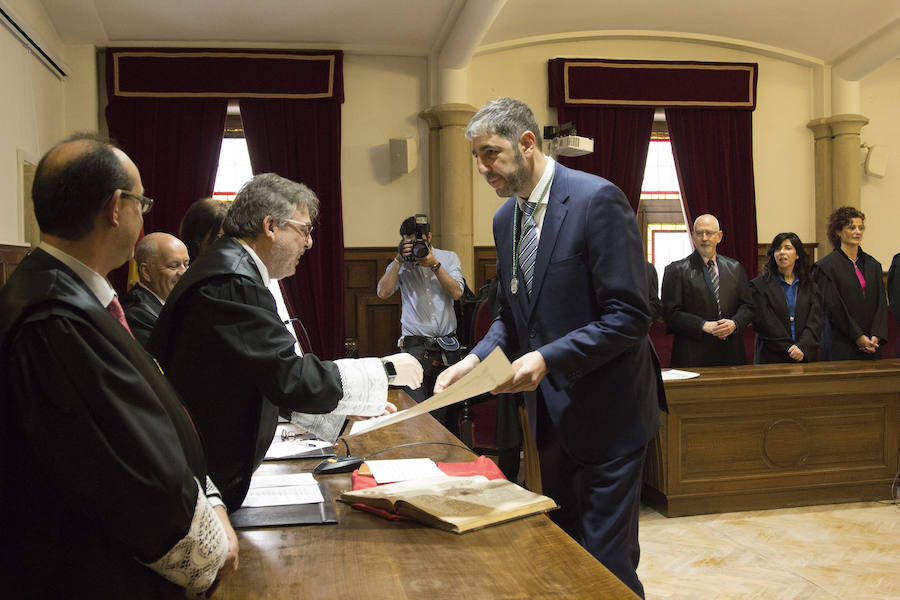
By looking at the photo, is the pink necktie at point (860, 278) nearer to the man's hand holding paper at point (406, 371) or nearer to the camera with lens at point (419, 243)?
the camera with lens at point (419, 243)

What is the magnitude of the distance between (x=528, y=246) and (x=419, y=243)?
2646 mm

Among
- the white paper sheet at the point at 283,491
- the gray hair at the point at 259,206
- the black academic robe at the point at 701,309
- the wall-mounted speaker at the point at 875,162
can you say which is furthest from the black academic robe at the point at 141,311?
the wall-mounted speaker at the point at 875,162

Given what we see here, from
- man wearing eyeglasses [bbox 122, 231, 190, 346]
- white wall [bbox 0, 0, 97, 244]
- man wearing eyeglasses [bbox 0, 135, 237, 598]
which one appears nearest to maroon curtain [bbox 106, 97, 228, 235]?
white wall [bbox 0, 0, 97, 244]

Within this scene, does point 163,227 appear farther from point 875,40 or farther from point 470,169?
point 875,40

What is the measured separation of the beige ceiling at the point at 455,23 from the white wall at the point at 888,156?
2.09 feet

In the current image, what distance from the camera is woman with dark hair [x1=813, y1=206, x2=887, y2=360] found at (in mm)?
5074

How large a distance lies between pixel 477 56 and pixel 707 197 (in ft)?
7.79

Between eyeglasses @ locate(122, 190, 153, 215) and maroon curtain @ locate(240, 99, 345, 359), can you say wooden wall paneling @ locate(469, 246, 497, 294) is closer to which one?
maroon curtain @ locate(240, 99, 345, 359)

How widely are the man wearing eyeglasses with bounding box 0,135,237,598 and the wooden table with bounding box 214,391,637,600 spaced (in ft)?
0.59

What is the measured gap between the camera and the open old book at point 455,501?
147cm

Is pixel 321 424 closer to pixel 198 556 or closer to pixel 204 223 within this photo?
pixel 198 556

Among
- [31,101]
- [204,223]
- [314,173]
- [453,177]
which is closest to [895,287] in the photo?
[453,177]

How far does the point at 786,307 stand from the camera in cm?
495

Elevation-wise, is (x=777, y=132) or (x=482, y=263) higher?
(x=777, y=132)
